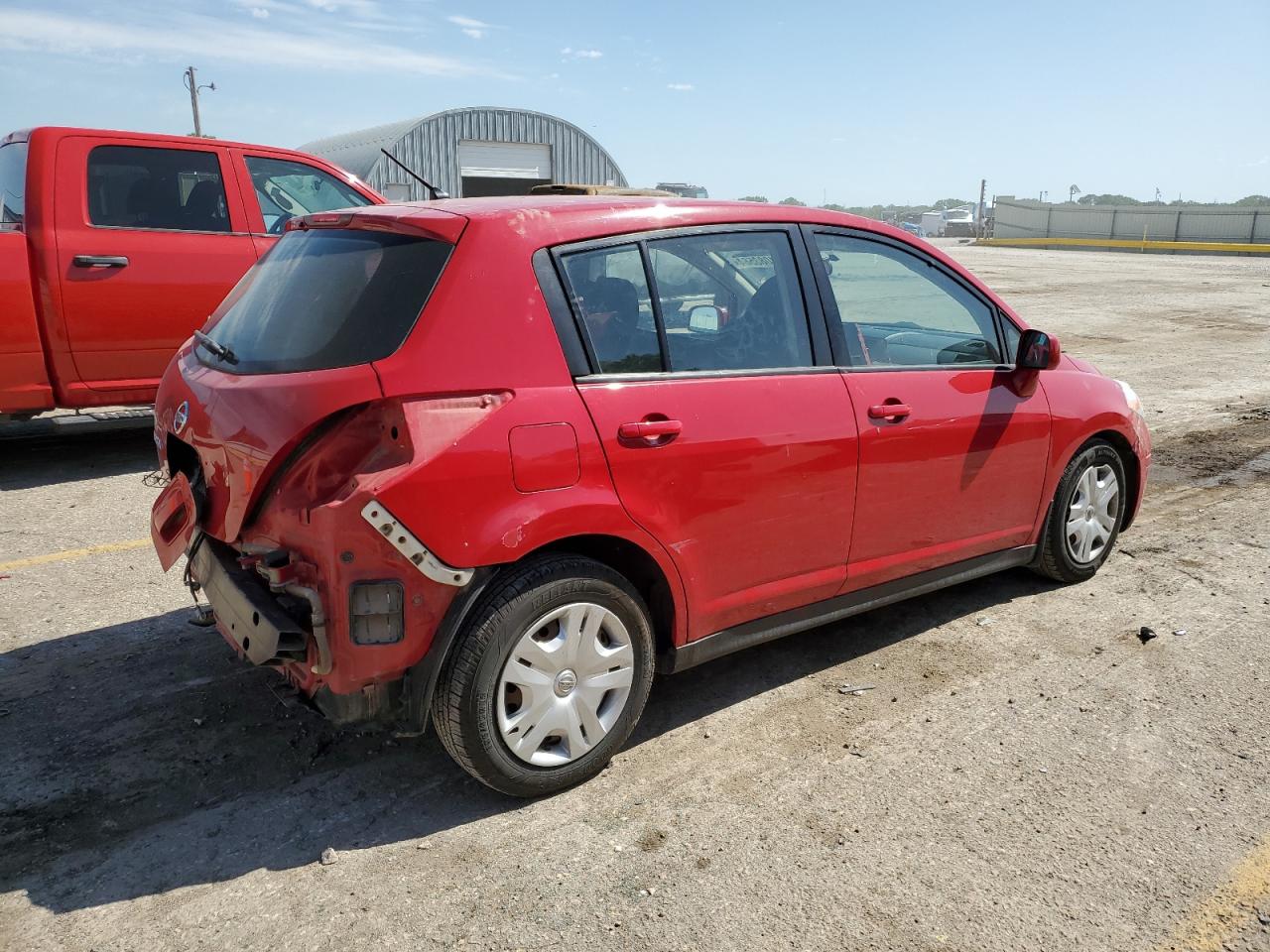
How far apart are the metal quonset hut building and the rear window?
93.5 feet

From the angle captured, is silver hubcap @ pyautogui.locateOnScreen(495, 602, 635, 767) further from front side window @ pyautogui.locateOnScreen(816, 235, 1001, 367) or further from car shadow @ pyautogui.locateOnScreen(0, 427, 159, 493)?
car shadow @ pyautogui.locateOnScreen(0, 427, 159, 493)

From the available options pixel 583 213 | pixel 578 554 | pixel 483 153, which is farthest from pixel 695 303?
pixel 483 153

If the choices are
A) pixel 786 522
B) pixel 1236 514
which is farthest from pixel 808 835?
pixel 1236 514

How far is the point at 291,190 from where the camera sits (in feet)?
24.6

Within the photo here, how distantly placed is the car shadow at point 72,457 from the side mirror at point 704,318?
4.96m

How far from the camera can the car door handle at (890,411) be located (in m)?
3.76

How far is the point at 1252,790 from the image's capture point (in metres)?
3.21

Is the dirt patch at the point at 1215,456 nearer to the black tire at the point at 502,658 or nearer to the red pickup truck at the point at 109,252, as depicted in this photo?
the black tire at the point at 502,658

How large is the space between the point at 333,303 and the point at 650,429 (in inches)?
40.2

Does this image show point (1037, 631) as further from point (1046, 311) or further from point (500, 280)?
point (1046, 311)

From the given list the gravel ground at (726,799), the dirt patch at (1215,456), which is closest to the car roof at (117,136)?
the gravel ground at (726,799)

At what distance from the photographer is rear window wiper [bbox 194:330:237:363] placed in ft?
10.8

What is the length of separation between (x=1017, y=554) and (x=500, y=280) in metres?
2.79

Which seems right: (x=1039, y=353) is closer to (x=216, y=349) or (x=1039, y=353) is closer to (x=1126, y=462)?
(x=1126, y=462)
